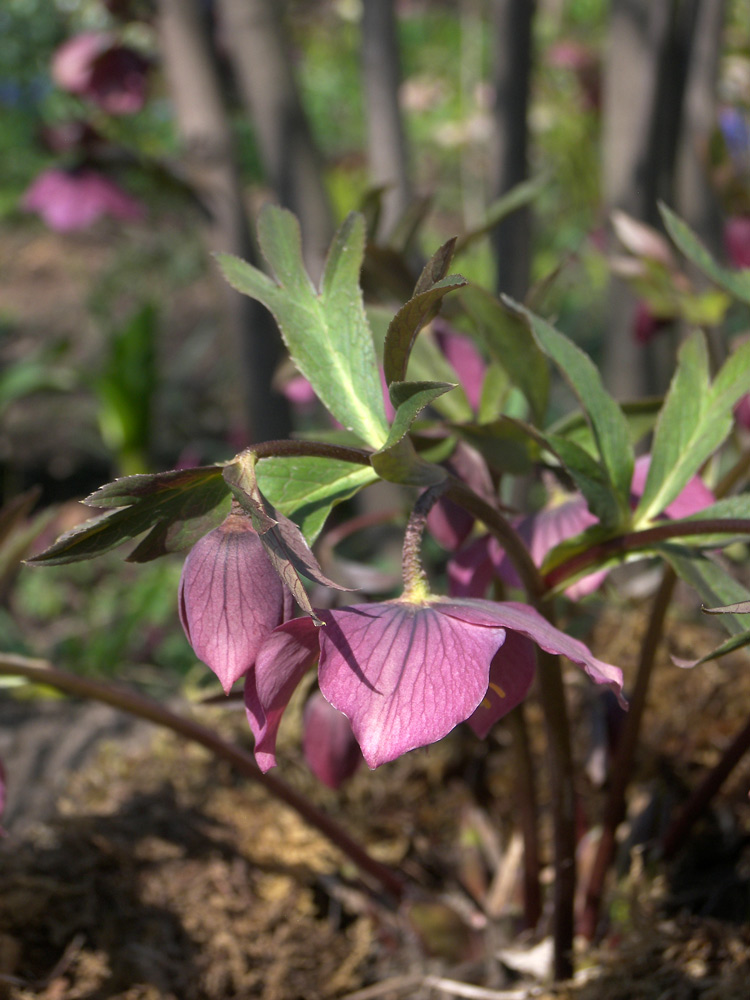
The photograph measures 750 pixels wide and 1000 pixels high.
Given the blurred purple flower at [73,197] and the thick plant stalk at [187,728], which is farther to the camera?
the blurred purple flower at [73,197]

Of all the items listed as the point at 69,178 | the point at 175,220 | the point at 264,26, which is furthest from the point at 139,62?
the point at 175,220

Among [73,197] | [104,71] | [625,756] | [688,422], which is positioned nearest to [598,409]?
[688,422]

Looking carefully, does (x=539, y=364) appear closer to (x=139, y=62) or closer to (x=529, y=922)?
(x=529, y=922)

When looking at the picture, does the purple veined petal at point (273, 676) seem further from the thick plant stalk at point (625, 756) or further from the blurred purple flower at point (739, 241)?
the blurred purple flower at point (739, 241)

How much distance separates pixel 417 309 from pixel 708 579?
207 millimetres

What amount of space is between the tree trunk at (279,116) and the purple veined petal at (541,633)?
0.81m

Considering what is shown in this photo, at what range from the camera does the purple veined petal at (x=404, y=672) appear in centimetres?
36

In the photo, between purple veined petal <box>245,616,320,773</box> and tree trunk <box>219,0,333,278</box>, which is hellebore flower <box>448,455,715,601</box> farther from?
tree trunk <box>219,0,333,278</box>

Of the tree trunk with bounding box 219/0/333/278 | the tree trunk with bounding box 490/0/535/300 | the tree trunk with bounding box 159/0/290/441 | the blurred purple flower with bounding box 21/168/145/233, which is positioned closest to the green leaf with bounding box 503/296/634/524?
the tree trunk with bounding box 490/0/535/300

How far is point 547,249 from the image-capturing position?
270 centimetres

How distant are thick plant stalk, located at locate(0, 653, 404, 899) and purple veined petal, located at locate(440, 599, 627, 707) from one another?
0.76 ft

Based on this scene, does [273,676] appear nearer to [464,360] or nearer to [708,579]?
[708,579]

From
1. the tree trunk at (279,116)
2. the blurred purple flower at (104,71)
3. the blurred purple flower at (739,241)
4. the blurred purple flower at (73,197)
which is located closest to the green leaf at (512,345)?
the tree trunk at (279,116)

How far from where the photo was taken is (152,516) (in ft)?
1.32
